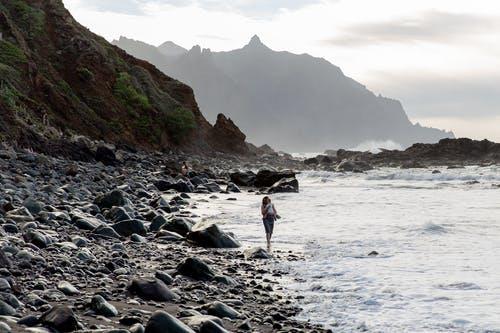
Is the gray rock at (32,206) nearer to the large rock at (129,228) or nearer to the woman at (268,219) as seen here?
the large rock at (129,228)

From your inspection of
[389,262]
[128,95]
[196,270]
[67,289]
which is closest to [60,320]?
[67,289]

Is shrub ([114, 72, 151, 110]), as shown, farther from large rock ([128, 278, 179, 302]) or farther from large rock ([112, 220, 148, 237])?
large rock ([128, 278, 179, 302])

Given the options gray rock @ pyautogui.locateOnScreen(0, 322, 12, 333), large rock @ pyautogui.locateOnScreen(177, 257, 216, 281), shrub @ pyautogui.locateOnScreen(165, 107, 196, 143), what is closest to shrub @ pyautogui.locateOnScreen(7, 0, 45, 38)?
shrub @ pyautogui.locateOnScreen(165, 107, 196, 143)

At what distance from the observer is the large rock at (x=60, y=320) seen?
234 inches

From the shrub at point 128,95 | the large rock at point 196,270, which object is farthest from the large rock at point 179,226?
the shrub at point 128,95

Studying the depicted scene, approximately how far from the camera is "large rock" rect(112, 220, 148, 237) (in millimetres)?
13820

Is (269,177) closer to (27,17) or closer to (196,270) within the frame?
(196,270)

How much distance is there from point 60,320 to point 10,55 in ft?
156

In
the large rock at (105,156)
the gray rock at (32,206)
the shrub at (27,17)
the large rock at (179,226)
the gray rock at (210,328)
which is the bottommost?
the gray rock at (210,328)

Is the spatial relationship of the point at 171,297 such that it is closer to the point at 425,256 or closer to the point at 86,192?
the point at 425,256

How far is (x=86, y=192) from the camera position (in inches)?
808

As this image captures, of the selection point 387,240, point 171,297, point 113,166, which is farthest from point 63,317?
point 113,166

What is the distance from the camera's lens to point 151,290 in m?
8.08

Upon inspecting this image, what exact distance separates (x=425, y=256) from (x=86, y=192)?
12585mm
